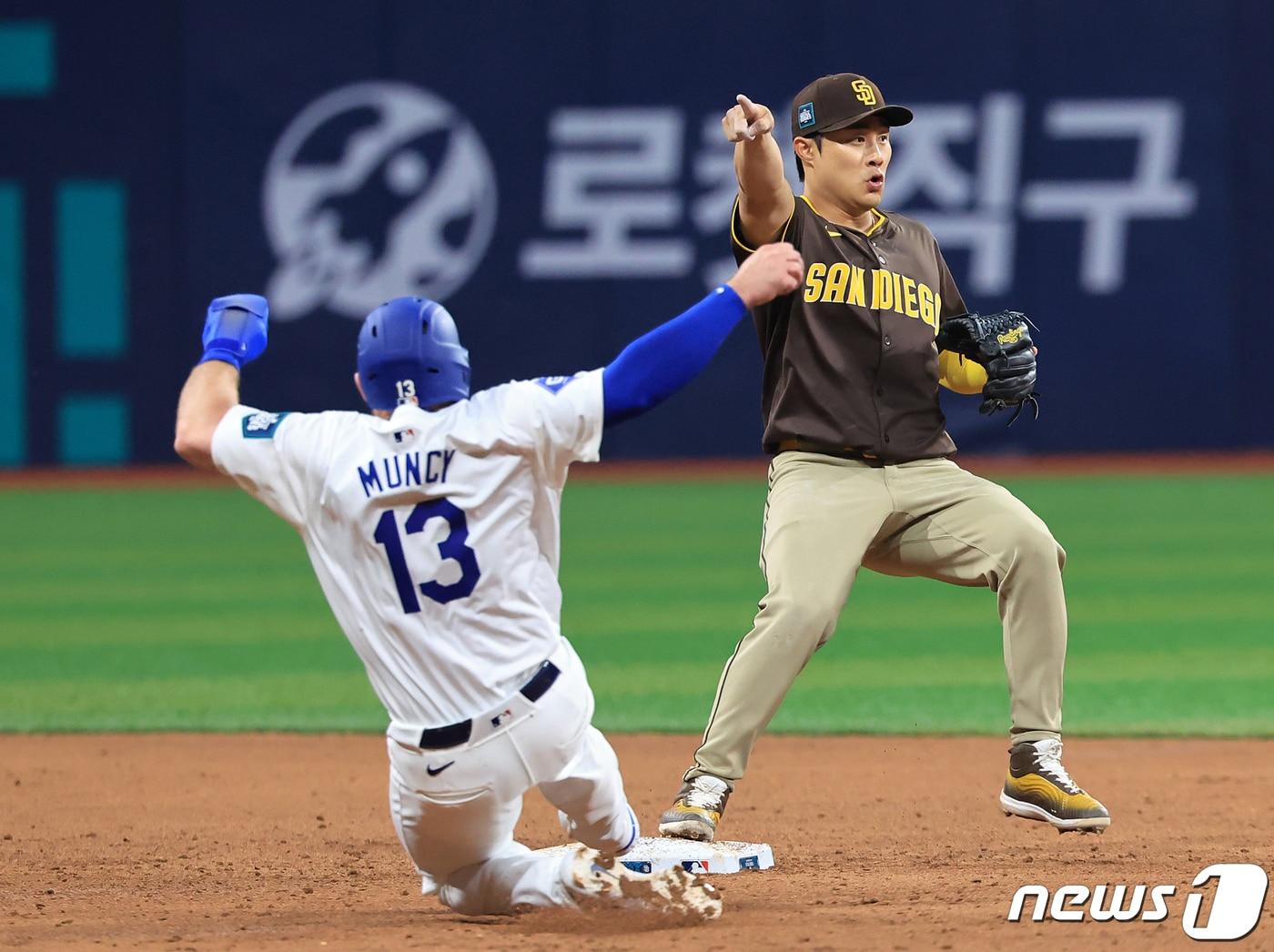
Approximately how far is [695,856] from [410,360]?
4.91ft

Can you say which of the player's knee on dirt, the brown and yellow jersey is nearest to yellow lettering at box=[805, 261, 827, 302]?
the brown and yellow jersey

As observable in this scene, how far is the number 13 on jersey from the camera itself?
353 centimetres

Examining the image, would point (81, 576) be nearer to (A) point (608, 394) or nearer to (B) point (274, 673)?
(B) point (274, 673)

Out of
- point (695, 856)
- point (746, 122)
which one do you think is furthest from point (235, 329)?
point (695, 856)

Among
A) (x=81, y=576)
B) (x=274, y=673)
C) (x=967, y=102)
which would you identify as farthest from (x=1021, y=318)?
(x=967, y=102)

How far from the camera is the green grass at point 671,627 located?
7.28 meters

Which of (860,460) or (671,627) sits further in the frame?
(671,627)

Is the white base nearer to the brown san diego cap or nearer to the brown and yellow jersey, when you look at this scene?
the brown and yellow jersey

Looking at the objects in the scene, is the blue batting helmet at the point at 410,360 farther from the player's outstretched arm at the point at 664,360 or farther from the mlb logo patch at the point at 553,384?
the player's outstretched arm at the point at 664,360

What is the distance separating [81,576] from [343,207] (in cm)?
570

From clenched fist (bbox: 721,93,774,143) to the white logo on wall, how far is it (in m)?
11.8

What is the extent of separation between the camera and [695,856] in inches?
173

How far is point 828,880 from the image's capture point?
14.3ft

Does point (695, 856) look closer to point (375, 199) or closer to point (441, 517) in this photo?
point (441, 517)
